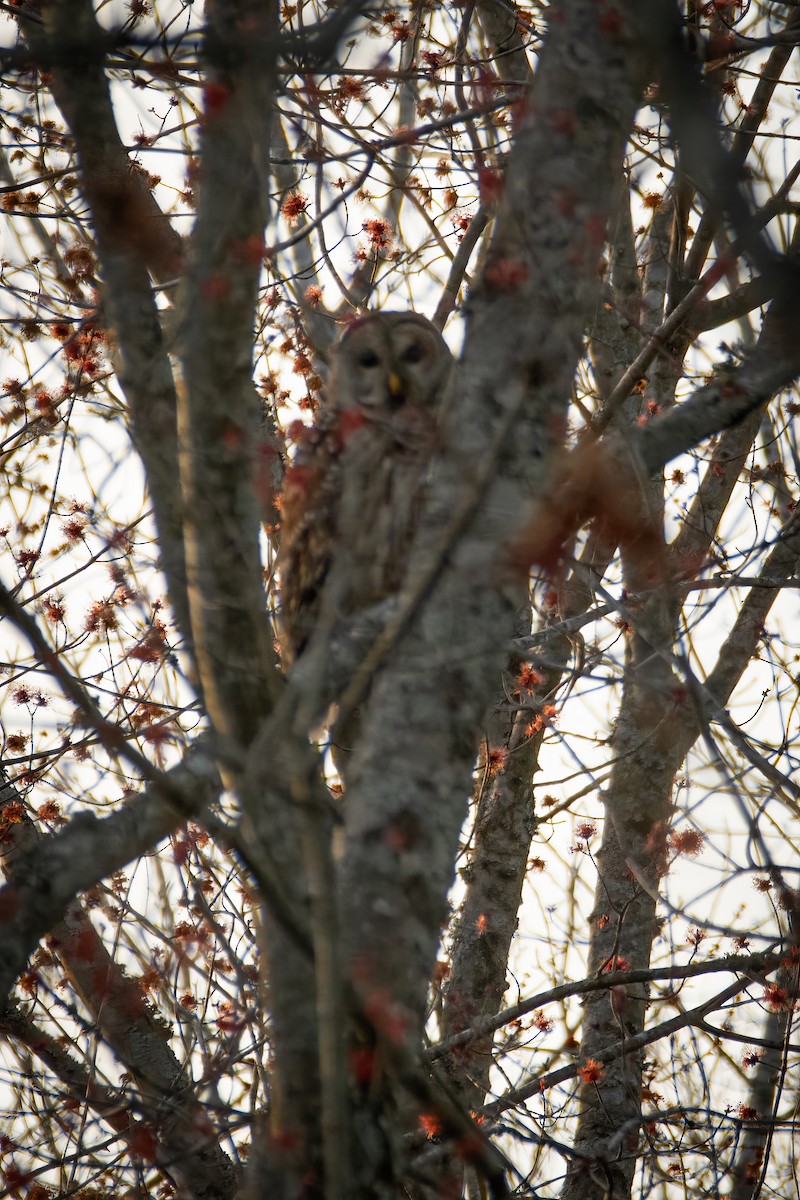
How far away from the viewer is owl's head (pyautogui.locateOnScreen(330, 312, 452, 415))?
5035mm

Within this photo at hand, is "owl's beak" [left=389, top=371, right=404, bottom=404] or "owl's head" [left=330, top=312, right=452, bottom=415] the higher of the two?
"owl's head" [left=330, top=312, right=452, bottom=415]

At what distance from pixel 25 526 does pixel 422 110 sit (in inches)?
117

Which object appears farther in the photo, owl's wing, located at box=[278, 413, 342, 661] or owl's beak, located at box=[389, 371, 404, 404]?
owl's beak, located at box=[389, 371, 404, 404]

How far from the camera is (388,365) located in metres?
5.00

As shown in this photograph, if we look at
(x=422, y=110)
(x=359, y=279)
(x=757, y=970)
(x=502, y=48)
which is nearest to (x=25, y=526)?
(x=359, y=279)

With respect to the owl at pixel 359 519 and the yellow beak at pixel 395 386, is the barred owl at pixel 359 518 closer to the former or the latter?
the owl at pixel 359 519

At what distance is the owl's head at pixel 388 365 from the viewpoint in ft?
16.5

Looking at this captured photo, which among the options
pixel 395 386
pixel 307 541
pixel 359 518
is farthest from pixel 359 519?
pixel 395 386

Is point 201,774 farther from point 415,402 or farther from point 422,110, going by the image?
point 422,110

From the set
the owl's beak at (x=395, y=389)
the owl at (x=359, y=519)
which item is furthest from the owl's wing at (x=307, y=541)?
the owl's beak at (x=395, y=389)

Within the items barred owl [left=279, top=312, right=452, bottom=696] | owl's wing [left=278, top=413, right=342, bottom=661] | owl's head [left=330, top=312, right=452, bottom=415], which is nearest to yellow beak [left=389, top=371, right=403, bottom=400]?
owl's head [left=330, top=312, right=452, bottom=415]

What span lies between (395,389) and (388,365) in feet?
0.35

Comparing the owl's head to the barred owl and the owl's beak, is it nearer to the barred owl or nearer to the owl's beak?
the owl's beak

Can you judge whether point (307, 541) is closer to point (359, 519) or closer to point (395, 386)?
point (359, 519)
